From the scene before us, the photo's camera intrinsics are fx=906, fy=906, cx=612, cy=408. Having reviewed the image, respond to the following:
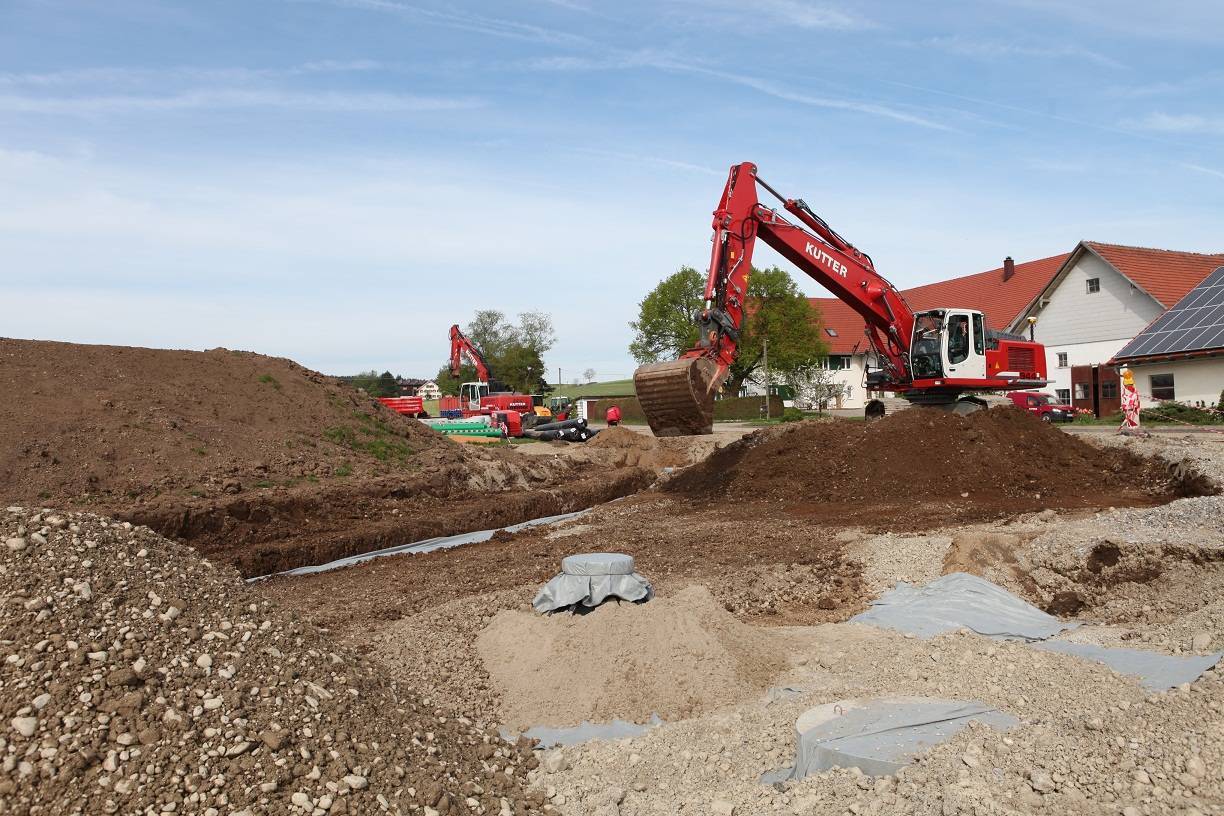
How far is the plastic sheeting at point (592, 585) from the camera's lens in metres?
6.55

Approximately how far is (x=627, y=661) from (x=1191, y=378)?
85.9 feet

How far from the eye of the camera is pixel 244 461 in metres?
13.7

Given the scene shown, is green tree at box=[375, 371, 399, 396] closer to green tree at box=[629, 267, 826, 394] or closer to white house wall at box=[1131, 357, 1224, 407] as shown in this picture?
green tree at box=[629, 267, 826, 394]

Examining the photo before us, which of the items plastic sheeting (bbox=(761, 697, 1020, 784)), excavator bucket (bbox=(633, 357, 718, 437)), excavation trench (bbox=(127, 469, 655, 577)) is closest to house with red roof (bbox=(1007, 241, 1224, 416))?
excavator bucket (bbox=(633, 357, 718, 437))

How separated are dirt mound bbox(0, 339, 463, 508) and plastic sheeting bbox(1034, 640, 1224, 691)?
1067 cm

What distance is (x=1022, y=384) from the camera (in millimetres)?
17922

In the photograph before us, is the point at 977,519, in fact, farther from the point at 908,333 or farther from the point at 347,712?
the point at 347,712

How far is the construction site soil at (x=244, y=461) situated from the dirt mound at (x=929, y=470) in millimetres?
3602

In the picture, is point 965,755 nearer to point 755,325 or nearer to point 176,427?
point 176,427

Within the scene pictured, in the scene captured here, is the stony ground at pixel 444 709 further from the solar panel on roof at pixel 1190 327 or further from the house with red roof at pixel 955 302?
the house with red roof at pixel 955 302

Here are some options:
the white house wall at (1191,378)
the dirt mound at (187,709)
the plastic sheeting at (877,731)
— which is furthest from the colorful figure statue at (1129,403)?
the dirt mound at (187,709)

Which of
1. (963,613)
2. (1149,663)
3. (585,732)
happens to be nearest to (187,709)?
(585,732)

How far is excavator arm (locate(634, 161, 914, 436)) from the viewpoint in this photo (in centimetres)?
1269

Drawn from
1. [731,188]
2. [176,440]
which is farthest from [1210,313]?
[176,440]
